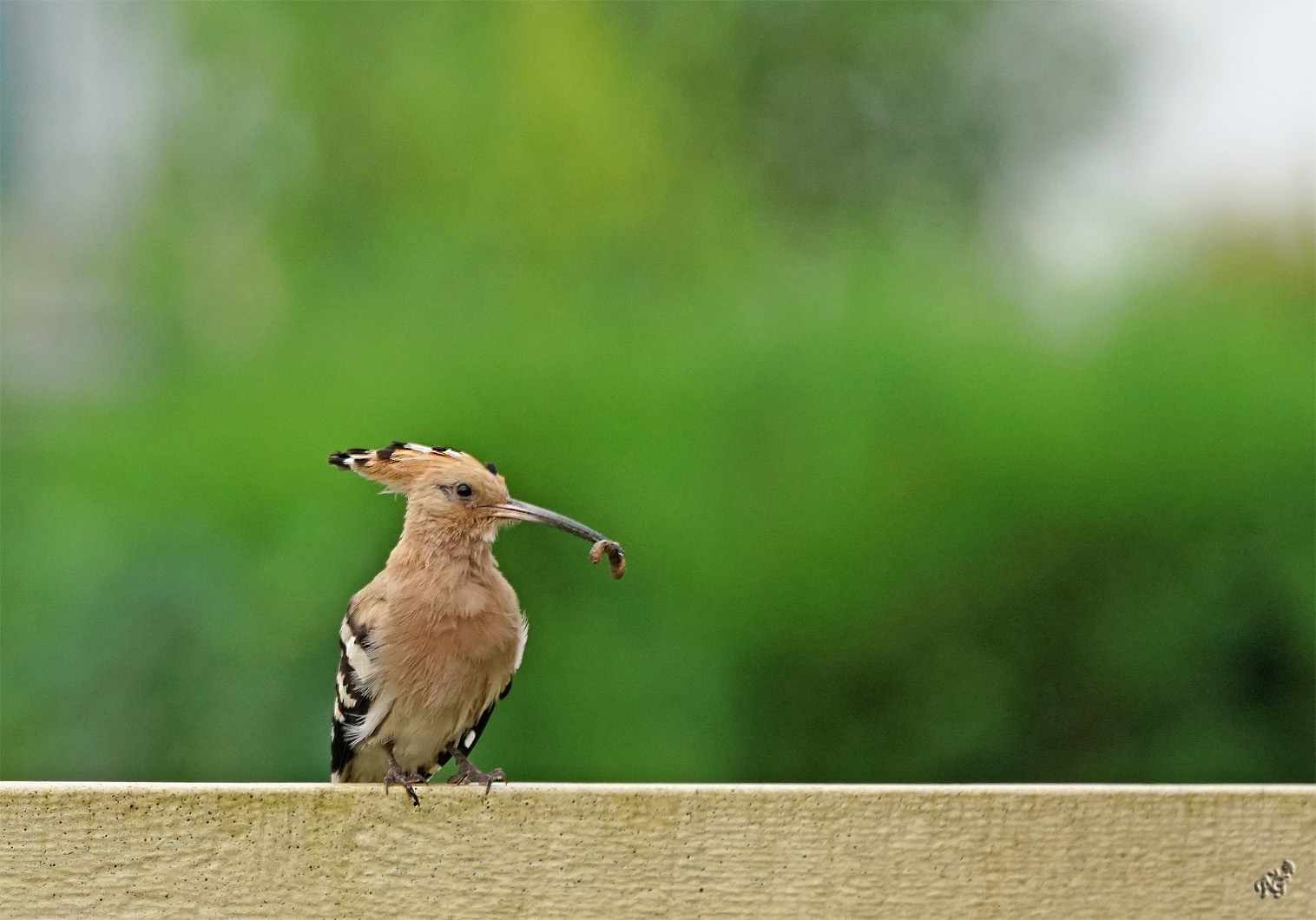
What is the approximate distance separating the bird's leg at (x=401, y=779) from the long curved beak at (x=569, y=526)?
28 cm

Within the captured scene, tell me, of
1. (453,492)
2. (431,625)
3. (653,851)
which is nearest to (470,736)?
(431,625)

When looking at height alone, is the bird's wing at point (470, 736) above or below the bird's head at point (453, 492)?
below

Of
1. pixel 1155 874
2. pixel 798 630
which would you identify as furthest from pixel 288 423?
pixel 1155 874

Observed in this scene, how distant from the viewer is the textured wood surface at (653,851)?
3.85ft

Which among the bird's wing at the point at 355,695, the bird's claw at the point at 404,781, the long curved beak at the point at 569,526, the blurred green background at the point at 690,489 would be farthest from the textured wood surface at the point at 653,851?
the blurred green background at the point at 690,489

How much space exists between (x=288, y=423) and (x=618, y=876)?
1.48 m

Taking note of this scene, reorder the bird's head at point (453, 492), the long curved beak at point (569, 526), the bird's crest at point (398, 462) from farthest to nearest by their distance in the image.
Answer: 1. the bird's head at point (453, 492)
2. the bird's crest at point (398, 462)
3. the long curved beak at point (569, 526)

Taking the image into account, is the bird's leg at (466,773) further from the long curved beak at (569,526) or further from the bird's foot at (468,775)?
the long curved beak at (569,526)

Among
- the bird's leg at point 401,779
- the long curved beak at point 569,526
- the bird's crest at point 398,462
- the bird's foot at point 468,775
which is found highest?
the bird's crest at point 398,462

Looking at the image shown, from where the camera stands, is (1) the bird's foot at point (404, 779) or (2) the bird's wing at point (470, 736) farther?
(2) the bird's wing at point (470, 736)

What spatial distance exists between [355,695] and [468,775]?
6.7 inches

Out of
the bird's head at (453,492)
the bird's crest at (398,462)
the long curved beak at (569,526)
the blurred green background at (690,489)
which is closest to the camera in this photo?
the long curved beak at (569,526)

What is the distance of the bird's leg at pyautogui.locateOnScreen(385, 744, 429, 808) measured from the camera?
1.21m

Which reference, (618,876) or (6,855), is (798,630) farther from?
(6,855)
